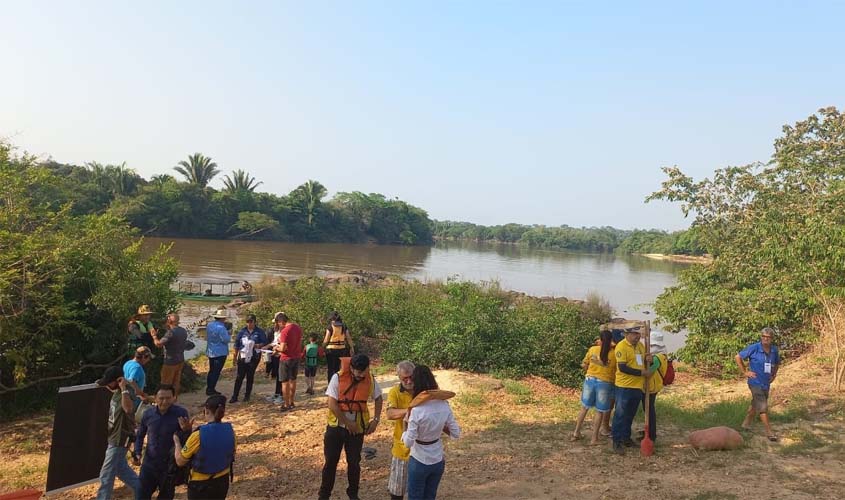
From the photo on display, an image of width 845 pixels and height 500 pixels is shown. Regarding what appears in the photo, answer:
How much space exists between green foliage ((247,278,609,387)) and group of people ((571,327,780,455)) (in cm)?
384

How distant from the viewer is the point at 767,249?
11633 mm

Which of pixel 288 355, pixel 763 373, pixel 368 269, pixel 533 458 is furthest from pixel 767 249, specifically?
pixel 368 269

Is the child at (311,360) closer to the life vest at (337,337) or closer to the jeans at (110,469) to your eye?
the life vest at (337,337)

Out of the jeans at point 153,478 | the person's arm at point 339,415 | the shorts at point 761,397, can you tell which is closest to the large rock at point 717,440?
the shorts at point 761,397

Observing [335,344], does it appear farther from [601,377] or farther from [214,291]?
[214,291]

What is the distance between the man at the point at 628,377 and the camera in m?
6.07

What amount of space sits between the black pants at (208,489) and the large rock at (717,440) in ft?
18.0

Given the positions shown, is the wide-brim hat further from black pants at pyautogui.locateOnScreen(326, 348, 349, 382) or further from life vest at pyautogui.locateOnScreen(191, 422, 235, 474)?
black pants at pyautogui.locateOnScreen(326, 348, 349, 382)

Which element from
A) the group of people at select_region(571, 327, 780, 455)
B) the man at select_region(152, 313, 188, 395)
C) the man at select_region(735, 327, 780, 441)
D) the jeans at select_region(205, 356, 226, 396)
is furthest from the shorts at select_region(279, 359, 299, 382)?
the man at select_region(735, 327, 780, 441)

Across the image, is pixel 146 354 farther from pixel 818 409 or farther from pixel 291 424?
pixel 818 409

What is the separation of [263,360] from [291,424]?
4.73 m

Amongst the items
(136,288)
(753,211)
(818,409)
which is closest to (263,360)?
(136,288)

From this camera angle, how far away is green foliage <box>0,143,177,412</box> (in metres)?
7.36

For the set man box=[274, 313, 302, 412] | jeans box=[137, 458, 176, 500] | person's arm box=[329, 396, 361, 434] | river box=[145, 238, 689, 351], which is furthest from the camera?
river box=[145, 238, 689, 351]
